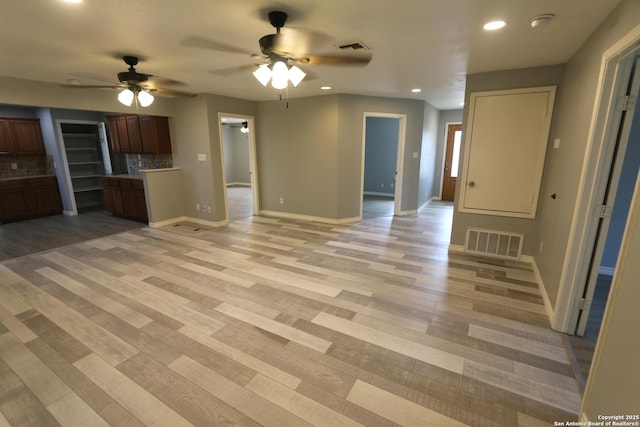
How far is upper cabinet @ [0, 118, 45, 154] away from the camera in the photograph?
5.95 m

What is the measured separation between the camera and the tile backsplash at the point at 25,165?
6.23 metres

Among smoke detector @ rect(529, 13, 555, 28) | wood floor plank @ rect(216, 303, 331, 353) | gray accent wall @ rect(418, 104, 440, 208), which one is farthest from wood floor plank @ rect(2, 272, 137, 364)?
gray accent wall @ rect(418, 104, 440, 208)

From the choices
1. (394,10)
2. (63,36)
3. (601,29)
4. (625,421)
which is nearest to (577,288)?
(625,421)

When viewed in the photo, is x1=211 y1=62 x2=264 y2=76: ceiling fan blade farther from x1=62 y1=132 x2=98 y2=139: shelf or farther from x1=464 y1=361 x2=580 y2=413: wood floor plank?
x1=62 y1=132 x2=98 y2=139: shelf

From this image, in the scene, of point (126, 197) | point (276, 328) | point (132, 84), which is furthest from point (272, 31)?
point (126, 197)

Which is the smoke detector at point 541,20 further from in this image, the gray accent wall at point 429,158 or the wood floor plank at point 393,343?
the gray accent wall at point 429,158

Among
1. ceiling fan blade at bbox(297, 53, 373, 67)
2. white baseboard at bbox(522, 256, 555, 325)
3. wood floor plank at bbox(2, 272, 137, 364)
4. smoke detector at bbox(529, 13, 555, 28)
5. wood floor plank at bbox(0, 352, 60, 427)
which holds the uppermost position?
smoke detector at bbox(529, 13, 555, 28)

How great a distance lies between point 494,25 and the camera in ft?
7.48

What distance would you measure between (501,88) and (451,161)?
14.8 ft

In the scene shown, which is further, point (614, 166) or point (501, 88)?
point (501, 88)

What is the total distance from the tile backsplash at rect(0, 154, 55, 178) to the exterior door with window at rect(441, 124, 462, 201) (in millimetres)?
9947

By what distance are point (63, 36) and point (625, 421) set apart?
4.55m

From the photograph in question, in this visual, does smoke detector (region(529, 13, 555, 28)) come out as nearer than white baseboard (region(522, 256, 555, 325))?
Yes

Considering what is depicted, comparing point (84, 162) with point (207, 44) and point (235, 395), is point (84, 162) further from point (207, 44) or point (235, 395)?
point (235, 395)
